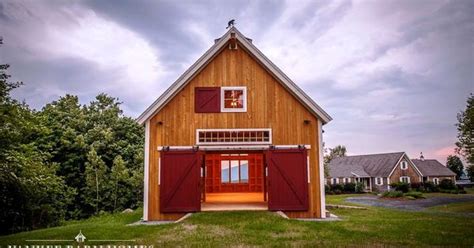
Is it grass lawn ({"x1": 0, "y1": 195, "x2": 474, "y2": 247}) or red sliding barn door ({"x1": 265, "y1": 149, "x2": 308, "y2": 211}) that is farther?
red sliding barn door ({"x1": 265, "y1": 149, "x2": 308, "y2": 211})

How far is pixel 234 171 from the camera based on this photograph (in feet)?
74.8

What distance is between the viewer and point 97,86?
27359 millimetres

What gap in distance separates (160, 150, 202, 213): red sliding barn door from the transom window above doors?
1804mm

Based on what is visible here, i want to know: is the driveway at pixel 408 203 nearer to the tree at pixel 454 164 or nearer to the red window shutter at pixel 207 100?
the red window shutter at pixel 207 100

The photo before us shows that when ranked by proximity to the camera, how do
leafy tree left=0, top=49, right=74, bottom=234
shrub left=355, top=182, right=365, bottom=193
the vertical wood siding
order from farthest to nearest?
shrub left=355, top=182, right=365, bottom=193 → the vertical wood siding → leafy tree left=0, top=49, right=74, bottom=234

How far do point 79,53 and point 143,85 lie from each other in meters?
7.11

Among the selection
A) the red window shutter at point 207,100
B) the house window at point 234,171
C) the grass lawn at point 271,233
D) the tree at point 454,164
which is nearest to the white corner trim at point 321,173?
the grass lawn at point 271,233

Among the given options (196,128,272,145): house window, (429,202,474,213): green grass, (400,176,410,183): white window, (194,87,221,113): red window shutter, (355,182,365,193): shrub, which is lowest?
(355,182,365,193): shrub

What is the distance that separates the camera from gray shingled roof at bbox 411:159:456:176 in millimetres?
51625

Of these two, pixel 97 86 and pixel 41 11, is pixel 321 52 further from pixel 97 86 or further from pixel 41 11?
pixel 97 86

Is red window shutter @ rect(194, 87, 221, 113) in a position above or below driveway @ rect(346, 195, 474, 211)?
above

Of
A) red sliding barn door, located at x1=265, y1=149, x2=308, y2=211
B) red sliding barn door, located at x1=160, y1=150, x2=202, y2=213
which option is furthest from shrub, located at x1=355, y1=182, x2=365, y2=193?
red sliding barn door, located at x1=160, y1=150, x2=202, y2=213

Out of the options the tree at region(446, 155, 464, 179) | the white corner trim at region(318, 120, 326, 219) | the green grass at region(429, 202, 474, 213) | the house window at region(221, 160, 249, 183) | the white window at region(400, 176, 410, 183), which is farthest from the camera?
the tree at region(446, 155, 464, 179)

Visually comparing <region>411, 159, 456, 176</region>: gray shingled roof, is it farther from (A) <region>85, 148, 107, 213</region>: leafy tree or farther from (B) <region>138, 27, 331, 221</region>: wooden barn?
(A) <region>85, 148, 107, 213</region>: leafy tree
